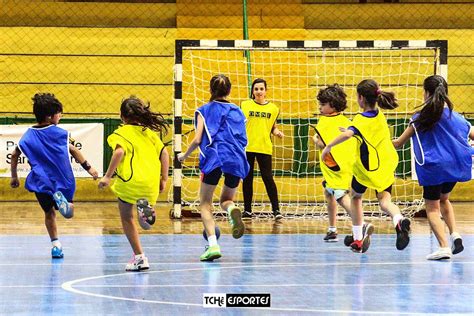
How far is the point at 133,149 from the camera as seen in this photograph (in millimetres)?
8969

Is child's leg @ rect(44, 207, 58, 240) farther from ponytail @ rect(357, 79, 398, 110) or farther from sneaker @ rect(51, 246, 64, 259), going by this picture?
ponytail @ rect(357, 79, 398, 110)

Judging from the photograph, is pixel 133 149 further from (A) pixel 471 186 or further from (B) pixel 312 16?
(B) pixel 312 16

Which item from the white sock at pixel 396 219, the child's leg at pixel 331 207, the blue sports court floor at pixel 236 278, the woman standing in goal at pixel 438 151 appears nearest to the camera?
the blue sports court floor at pixel 236 278

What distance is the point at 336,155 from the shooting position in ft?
38.4

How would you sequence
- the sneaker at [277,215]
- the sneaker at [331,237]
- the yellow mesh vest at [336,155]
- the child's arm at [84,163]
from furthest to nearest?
the sneaker at [277,215]
the sneaker at [331,237]
the yellow mesh vest at [336,155]
the child's arm at [84,163]

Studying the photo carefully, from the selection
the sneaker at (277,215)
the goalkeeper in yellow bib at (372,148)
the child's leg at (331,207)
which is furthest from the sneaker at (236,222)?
the sneaker at (277,215)

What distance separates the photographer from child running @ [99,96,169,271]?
29.0ft

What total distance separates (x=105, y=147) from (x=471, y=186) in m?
6.64

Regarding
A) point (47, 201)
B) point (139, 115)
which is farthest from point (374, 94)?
point (47, 201)

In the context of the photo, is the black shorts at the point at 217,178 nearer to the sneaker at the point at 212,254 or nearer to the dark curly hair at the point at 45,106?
the sneaker at the point at 212,254

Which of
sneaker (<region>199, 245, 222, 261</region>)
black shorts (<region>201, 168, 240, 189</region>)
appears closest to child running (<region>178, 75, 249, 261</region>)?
black shorts (<region>201, 168, 240, 189</region>)

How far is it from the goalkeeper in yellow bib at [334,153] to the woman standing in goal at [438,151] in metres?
1.66

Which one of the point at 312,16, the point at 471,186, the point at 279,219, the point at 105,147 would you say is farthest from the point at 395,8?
the point at 279,219

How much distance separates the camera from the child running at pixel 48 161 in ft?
32.2
